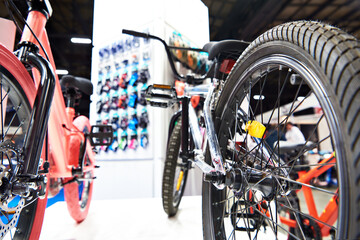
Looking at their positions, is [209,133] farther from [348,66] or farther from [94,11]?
[94,11]

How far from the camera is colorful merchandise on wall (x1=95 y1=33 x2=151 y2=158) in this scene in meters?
2.93

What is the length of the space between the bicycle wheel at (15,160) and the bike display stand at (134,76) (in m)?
1.99

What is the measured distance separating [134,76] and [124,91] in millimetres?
253

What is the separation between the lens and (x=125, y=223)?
4.39ft

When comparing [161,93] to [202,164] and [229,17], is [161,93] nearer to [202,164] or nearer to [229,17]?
[202,164]

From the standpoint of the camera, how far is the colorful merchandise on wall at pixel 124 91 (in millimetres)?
2934

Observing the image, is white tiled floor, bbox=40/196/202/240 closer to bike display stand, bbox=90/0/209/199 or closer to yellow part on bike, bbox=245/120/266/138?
yellow part on bike, bbox=245/120/266/138

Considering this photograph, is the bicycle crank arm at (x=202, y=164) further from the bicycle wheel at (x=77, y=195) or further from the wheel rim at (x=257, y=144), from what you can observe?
the bicycle wheel at (x=77, y=195)

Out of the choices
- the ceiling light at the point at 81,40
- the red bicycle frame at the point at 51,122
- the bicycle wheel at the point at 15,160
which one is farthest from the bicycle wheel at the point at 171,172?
the ceiling light at the point at 81,40

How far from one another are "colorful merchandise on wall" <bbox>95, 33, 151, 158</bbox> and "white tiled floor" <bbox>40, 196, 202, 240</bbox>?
4.10ft

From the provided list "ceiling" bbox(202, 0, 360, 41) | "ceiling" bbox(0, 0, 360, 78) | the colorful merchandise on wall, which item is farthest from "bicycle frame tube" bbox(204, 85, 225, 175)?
the colorful merchandise on wall

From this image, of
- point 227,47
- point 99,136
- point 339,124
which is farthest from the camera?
point 99,136

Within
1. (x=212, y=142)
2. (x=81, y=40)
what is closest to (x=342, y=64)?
(x=212, y=142)

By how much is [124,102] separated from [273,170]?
2728 mm
